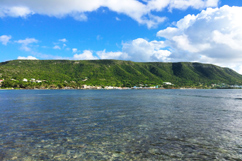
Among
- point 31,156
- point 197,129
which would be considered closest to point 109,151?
point 31,156

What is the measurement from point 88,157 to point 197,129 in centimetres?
1762

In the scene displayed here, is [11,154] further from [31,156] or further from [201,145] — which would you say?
[201,145]

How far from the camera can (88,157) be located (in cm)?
1431

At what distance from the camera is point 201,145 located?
57.3 feet

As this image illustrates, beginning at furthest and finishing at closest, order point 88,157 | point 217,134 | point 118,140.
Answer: point 217,134 → point 118,140 → point 88,157

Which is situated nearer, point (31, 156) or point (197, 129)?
point (31, 156)

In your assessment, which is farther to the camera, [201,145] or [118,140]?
[118,140]

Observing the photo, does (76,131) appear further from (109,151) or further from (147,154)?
(147,154)

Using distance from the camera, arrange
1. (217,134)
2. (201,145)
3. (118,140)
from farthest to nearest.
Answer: (217,134)
(118,140)
(201,145)

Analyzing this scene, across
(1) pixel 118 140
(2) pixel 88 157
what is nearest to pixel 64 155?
(2) pixel 88 157

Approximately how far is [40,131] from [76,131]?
5028 mm

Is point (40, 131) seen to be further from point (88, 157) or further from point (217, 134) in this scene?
point (217, 134)

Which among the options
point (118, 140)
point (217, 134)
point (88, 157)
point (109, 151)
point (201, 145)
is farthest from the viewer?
point (217, 134)

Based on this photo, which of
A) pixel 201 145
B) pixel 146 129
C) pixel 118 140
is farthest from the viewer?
pixel 146 129
